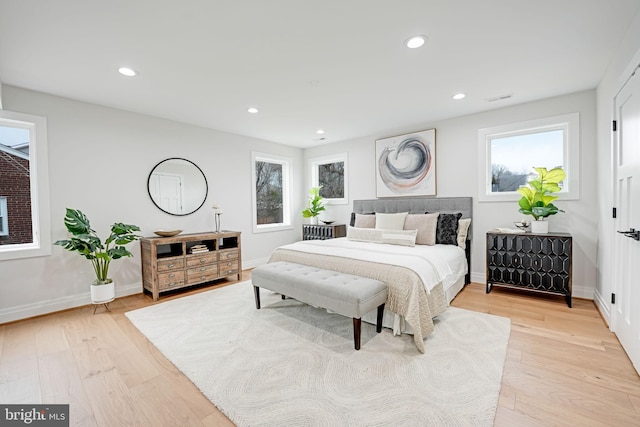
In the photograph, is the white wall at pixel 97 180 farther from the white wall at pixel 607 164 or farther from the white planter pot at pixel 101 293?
the white wall at pixel 607 164

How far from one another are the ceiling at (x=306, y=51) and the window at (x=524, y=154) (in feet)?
1.38

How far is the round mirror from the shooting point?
4.20 m

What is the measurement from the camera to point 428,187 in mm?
4637

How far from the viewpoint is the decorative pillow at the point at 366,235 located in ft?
13.2

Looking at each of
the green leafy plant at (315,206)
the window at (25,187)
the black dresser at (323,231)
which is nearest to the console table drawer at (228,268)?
the black dresser at (323,231)

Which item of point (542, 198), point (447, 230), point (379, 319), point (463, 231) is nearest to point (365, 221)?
point (447, 230)

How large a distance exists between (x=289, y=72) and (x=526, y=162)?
3452 mm

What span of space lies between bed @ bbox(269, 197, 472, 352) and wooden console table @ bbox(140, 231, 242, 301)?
1182 mm

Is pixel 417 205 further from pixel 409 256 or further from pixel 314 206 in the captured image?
pixel 314 206

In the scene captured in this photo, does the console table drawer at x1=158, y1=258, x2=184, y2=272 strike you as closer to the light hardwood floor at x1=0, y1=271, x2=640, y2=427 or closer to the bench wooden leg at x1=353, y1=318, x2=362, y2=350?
the light hardwood floor at x1=0, y1=271, x2=640, y2=427

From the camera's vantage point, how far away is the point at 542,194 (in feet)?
11.3

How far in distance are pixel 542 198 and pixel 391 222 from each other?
1874mm

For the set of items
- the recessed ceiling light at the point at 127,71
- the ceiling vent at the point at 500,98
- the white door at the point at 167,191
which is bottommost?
the white door at the point at 167,191

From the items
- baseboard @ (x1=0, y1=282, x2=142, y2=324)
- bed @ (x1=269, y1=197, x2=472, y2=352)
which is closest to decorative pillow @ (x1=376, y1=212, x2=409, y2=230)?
bed @ (x1=269, y1=197, x2=472, y2=352)
